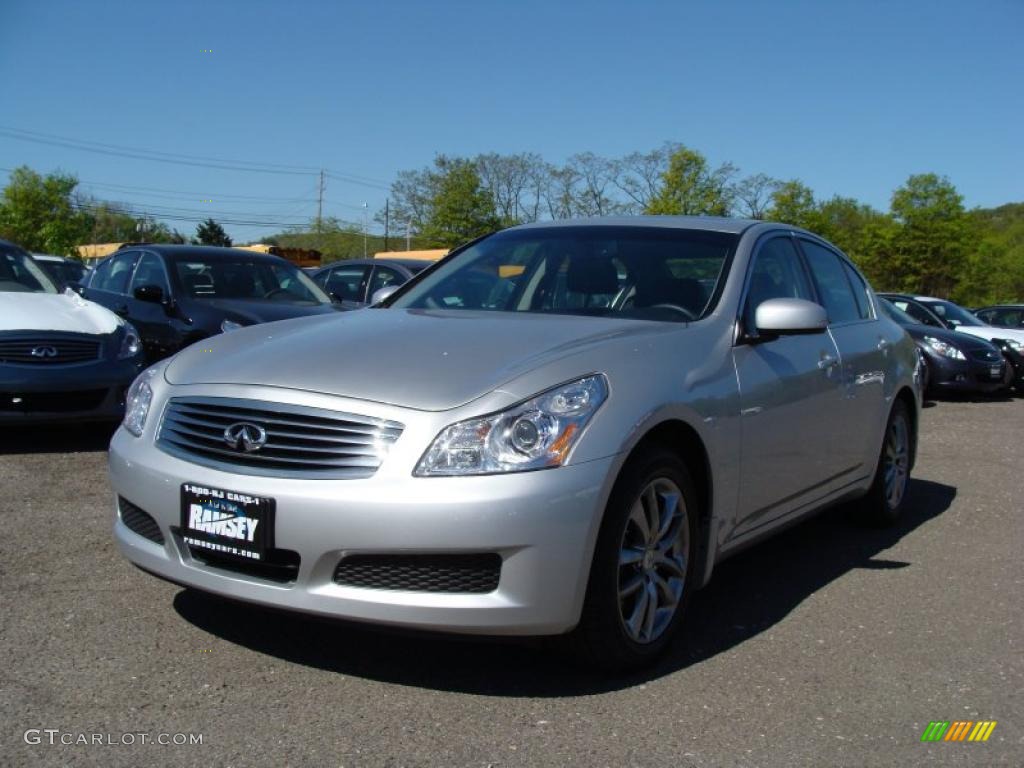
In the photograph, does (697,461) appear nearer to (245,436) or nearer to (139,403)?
(245,436)

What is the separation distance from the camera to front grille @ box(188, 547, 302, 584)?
3.08 metres

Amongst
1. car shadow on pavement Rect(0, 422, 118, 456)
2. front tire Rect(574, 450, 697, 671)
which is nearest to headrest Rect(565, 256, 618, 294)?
front tire Rect(574, 450, 697, 671)

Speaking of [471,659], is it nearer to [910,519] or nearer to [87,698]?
[87,698]

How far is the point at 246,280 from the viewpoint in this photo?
9586 mm

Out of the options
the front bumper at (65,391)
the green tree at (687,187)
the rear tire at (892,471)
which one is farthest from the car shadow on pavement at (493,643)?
the green tree at (687,187)

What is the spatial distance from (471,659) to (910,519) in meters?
3.66

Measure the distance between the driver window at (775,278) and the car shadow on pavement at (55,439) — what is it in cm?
485

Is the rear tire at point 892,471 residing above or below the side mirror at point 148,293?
below

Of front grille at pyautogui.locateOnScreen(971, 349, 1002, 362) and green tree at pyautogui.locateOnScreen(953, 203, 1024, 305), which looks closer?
front grille at pyautogui.locateOnScreen(971, 349, 1002, 362)

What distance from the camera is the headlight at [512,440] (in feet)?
9.84

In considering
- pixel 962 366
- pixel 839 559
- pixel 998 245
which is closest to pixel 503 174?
pixel 998 245

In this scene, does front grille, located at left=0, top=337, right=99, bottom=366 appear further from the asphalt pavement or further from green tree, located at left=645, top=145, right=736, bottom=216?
green tree, located at left=645, top=145, right=736, bottom=216

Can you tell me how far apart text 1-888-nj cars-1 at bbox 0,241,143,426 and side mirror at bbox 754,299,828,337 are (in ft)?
15.9

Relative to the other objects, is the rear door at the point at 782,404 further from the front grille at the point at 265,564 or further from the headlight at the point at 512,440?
the front grille at the point at 265,564
